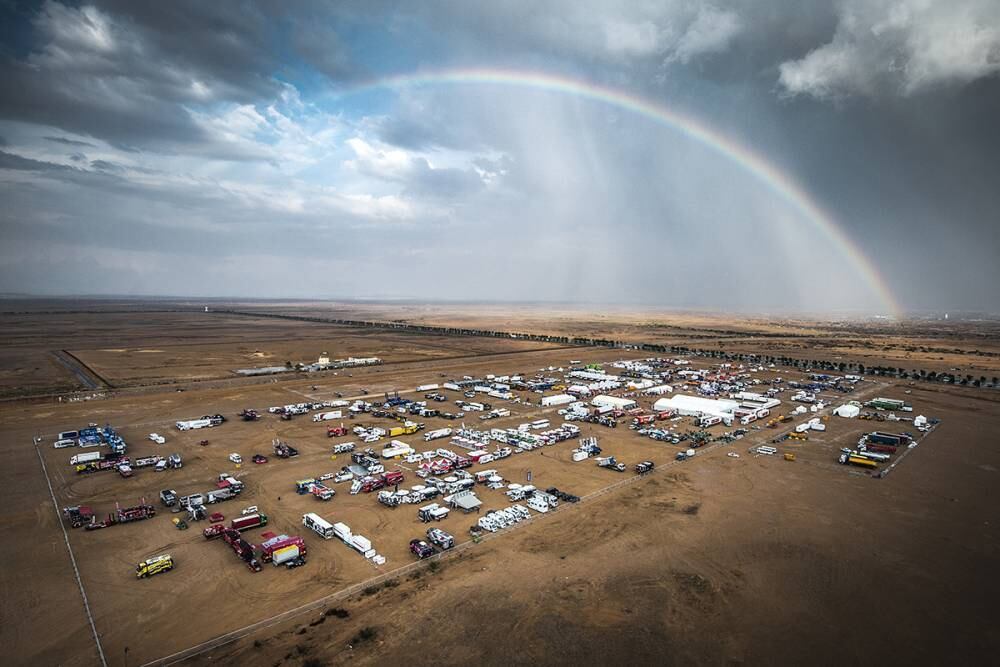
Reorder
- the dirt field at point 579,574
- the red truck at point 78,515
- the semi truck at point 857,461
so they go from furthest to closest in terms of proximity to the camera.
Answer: the semi truck at point 857,461 < the red truck at point 78,515 < the dirt field at point 579,574

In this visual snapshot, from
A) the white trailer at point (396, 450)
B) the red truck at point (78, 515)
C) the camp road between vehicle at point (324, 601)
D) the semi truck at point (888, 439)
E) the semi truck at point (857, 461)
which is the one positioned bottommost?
the red truck at point (78, 515)

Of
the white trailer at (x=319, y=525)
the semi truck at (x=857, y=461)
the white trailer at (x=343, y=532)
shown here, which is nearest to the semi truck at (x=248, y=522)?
the white trailer at (x=319, y=525)

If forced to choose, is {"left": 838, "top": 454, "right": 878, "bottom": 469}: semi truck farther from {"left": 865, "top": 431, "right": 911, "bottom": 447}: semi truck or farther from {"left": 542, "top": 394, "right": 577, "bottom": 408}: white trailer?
{"left": 542, "top": 394, "right": 577, "bottom": 408}: white trailer

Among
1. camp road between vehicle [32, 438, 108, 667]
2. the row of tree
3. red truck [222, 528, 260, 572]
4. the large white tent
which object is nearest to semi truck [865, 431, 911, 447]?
the large white tent

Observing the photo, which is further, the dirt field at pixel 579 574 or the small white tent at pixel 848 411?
the small white tent at pixel 848 411

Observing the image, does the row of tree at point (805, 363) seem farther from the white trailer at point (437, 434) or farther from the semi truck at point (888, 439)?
the white trailer at point (437, 434)

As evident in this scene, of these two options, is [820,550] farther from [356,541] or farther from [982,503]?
[356,541]
